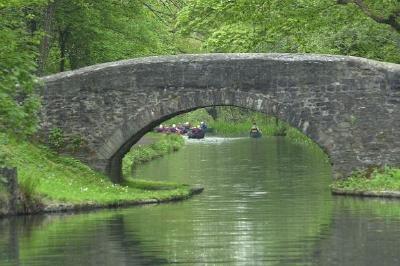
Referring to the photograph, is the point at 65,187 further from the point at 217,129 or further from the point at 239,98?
the point at 217,129

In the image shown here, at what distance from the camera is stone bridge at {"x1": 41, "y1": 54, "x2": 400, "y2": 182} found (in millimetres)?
30406

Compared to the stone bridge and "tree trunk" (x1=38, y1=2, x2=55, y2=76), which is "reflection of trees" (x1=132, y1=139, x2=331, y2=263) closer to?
the stone bridge

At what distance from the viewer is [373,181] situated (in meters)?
29.9

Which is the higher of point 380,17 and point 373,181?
point 380,17

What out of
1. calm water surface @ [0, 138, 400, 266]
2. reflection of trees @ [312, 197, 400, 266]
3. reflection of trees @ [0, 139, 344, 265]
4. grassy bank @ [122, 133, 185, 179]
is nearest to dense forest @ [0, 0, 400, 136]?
grassy bank @ [122, 133, 185, 179]

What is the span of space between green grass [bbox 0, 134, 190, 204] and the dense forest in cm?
186

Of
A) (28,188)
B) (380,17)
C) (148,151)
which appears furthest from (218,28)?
(28,188)

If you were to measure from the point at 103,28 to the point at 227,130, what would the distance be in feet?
179

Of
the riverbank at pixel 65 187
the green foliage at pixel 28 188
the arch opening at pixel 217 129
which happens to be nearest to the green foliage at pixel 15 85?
the riverbank at pixel 65 187

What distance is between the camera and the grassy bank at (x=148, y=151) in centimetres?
4261

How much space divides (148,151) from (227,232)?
31025 mm

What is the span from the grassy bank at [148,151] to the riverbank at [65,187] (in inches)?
258

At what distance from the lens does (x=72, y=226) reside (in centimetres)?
2273

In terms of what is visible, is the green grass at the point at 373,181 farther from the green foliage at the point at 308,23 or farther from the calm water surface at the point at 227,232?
the green foliage at the point at 308,23
